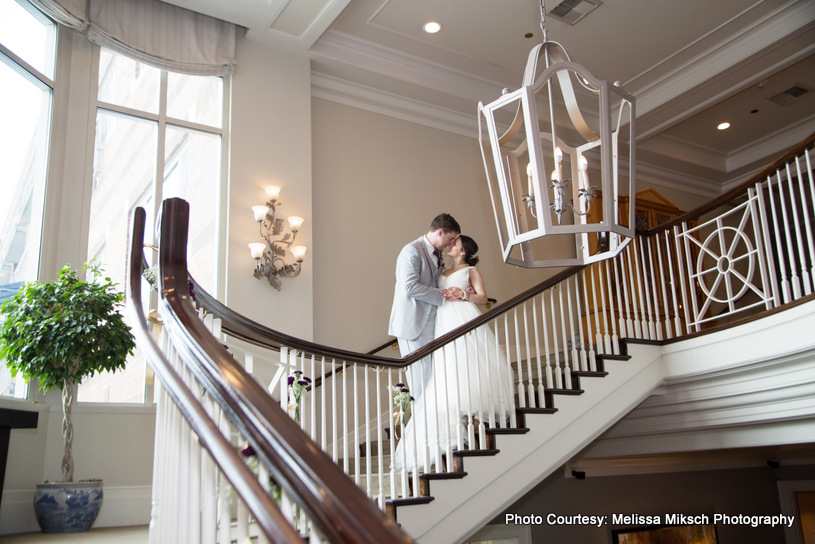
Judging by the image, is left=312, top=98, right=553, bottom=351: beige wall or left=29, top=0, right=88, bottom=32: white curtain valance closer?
left=29, top=0, right=88, bottom=32: white curtain valance

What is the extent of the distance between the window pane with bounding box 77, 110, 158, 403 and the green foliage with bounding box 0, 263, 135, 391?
905 millimetres

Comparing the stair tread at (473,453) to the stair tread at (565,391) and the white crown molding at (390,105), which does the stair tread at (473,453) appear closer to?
the stair tread at (565,391)

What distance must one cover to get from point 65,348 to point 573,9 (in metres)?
5.32

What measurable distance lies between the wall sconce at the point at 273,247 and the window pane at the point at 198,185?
411mm

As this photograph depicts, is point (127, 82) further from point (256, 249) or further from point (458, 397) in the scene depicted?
point (458, 397)

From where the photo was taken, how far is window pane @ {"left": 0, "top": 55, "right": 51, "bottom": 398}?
4.71 meters

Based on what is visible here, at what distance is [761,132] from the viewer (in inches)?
364

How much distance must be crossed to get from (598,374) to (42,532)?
408 centimetres

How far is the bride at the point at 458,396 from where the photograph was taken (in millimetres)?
4551

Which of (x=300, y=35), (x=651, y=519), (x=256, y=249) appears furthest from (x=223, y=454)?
(x=651, y=519)

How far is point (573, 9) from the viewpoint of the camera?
21.1ft

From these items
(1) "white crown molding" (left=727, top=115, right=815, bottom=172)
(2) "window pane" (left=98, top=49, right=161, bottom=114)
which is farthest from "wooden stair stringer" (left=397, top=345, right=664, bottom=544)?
(1) "white crown molding" (left=727, top=115, right=815, bottom=172)

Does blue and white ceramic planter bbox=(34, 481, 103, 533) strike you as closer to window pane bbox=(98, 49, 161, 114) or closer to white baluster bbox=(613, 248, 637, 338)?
window pane bbox=(98, 49, 161, 114)

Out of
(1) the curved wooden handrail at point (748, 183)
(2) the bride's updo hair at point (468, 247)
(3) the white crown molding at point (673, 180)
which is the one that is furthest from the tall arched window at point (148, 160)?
(3) the white crown molding at point (673, 180)
